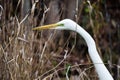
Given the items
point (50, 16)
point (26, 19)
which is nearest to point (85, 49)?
point (50, 16)

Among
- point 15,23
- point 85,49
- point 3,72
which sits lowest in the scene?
point 85,49

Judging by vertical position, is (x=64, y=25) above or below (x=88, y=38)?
above

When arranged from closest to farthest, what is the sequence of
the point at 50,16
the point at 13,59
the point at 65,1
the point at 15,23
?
the point at 13,59 → the point at 15,23 → the point at 50,16 → the point at 65,1

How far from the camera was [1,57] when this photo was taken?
3615mm

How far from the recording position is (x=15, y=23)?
12.5 ft

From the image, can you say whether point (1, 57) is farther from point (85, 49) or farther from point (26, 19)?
point (85, 49)

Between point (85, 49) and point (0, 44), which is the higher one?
point (0, 44)

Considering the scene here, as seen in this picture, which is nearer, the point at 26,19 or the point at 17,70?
the point at 17,70

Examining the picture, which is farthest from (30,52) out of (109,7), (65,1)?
(109,7)

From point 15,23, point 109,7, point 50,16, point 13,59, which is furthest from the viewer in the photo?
point 109,7

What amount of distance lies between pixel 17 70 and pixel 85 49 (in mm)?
3044

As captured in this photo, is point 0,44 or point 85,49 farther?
point 85,49

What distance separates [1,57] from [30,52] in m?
0.24

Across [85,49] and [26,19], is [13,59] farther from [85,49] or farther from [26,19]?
[85,49]
